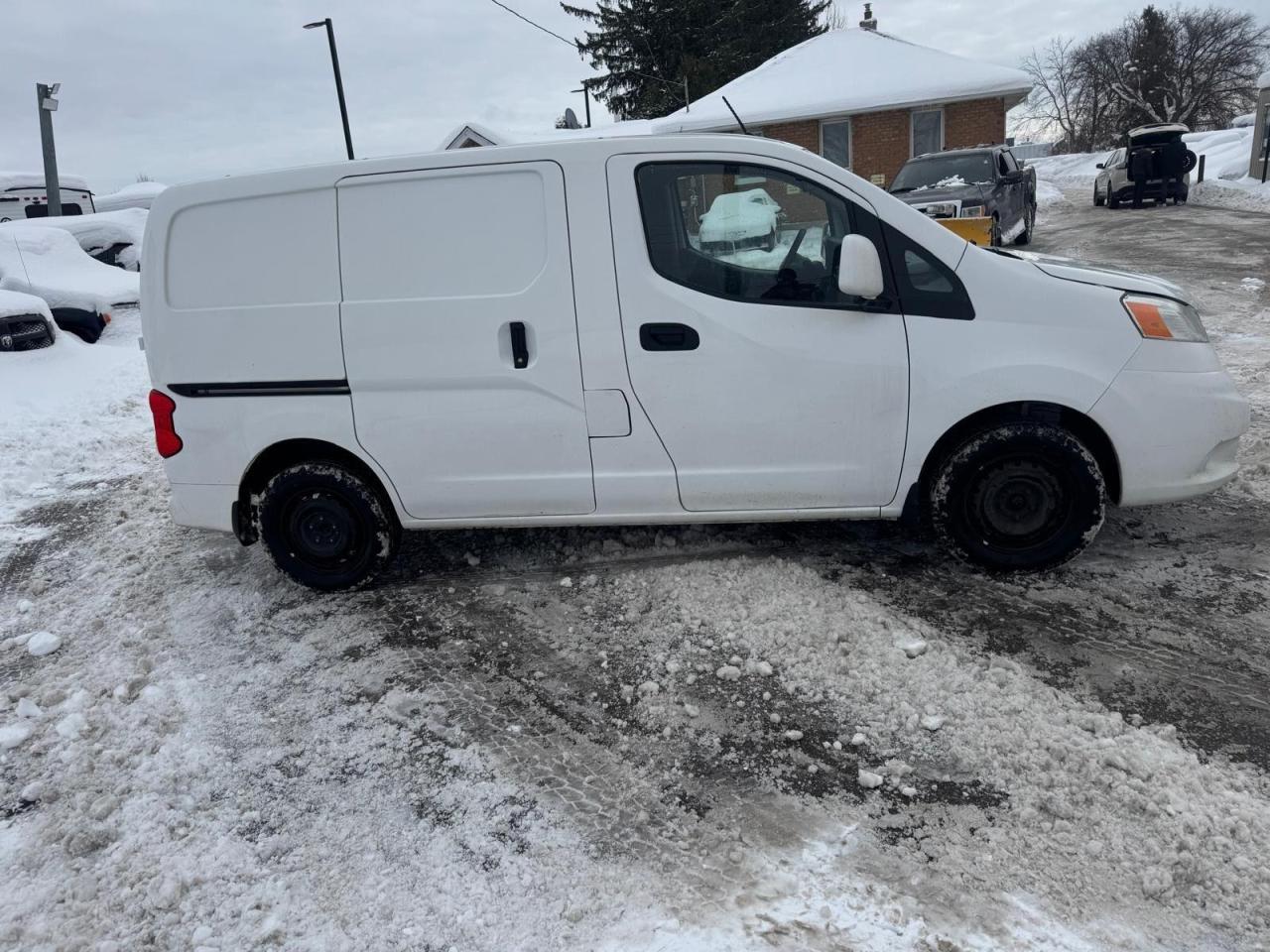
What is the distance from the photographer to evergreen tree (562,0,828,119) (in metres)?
36.4

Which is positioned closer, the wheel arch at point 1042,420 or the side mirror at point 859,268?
the side mirror at point 859,268

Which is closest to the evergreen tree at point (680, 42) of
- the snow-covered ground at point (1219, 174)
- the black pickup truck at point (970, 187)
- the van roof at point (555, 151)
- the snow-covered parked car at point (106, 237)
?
the snow-covered ground at point (1219, 174)

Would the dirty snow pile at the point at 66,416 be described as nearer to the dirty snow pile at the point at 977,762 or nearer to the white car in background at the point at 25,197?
the dirty snow pile at the point at 977,762

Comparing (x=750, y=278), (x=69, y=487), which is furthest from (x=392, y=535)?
(x=69, y=487)

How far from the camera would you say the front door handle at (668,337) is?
3.95 metres

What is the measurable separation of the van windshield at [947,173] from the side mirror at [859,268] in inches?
455

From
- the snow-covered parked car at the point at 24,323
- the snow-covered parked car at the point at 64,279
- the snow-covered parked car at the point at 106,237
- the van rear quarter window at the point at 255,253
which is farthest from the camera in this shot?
the snow-covered parked car at the point at 106,237

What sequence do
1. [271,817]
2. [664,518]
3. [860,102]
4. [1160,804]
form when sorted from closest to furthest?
[1160,804] → [271,817] → [664,518] → [860,102]

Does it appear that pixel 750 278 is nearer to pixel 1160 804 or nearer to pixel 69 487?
pixel 1160 804

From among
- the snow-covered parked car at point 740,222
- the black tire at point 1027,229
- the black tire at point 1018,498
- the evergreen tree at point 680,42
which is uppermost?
the evergreen tree at point 680,42

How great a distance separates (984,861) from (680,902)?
87 cm

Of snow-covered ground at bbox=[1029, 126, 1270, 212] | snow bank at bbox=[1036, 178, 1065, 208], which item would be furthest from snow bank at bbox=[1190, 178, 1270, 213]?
snow bank at bbox=[1036, 178, 1065, 208]

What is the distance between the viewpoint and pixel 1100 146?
5506cm

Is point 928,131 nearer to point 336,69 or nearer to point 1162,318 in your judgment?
point 336,69
